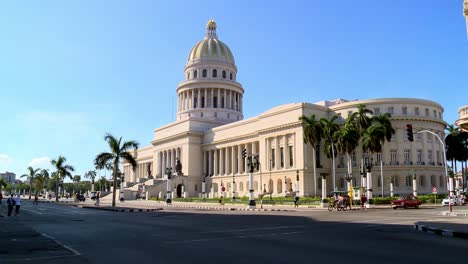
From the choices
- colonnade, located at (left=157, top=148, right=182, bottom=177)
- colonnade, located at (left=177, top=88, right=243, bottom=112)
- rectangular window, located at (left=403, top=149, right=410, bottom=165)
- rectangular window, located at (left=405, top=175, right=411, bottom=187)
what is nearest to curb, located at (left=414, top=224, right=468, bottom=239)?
rectangular window, located at (left=405, top=175, right=411, bottom=187)

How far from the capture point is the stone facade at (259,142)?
2776 inches

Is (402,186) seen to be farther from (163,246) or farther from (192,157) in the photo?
(163,246)

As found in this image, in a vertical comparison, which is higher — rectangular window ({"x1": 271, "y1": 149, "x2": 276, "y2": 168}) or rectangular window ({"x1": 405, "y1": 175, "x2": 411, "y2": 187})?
rectangular window ({"x1": 271, "y1": 149, "x2": 276, "y2": 168})

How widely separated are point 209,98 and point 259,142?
33.7 meters

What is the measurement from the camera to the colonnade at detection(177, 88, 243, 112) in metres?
113

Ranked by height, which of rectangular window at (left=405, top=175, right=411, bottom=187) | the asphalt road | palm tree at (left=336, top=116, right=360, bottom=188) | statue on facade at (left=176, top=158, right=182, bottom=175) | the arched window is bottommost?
the asphalt road

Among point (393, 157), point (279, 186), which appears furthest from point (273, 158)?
point (393, 157)

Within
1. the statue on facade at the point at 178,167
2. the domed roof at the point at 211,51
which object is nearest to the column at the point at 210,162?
the statue on facade at the point at 178,167

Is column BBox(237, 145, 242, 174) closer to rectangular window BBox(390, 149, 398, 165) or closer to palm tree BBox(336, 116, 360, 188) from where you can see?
rectangular window BBox(390, 149, 398, 165)

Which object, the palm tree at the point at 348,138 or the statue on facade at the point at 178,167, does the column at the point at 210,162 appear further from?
the palm tree at the point at 348,138

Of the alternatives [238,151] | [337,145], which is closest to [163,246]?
[337,145]

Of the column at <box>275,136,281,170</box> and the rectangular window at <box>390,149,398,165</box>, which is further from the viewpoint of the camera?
the column at <box>275,136,281,170</box>

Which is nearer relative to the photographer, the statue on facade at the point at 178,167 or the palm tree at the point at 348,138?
the palm tree at the point at 348,138

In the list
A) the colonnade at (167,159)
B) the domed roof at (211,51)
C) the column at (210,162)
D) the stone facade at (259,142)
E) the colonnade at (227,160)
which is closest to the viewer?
the stone facade at (259,142)
